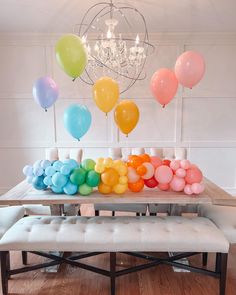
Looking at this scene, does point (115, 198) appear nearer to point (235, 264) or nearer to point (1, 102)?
point (235, 264)

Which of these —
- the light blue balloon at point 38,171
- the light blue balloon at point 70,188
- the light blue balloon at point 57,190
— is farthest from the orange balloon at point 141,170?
the light blue balloon at point 38,171

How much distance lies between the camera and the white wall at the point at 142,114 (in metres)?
3.64

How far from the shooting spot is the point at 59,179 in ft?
6.15

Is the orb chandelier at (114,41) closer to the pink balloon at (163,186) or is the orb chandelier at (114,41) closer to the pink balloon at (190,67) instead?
the pink balloon at (190,67)

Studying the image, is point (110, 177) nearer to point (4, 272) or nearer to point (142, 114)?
point (4, 272)

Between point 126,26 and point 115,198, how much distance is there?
95.1 inches

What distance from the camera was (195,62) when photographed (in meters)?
2.20

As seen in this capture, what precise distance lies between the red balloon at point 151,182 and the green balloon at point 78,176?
510 mm

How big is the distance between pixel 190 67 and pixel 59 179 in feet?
4.84

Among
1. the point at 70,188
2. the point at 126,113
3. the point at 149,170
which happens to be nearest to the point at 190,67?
the point at 126,113

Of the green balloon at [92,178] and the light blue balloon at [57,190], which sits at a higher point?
the green balloon at [92,178]

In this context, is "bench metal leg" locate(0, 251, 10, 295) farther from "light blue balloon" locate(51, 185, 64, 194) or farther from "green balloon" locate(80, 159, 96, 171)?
"green balloon" locate(80, 159, 96, 171)

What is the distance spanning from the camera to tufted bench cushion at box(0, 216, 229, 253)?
5.57 ft

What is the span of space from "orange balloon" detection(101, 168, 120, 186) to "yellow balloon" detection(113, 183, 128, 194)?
0.16ft
